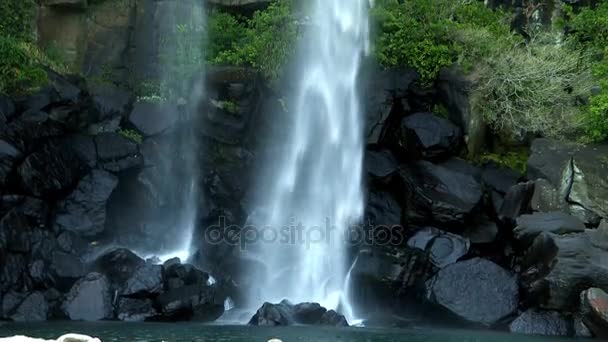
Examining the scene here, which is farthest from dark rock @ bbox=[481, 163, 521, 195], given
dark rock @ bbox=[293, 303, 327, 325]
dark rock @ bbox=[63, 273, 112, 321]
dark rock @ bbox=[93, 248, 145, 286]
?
dark rock @ bbox=[63, 273, 112, 321]

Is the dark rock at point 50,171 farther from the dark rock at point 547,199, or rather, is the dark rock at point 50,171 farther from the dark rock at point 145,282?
the dark rock at point 547,199

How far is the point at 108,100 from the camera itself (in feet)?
85.3

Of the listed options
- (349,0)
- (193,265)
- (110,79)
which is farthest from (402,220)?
(110,79)

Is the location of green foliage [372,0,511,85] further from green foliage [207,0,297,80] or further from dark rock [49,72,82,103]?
dark rock [49,72,82,103]

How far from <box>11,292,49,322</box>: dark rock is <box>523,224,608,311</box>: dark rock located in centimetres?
1216

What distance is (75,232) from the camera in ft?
75.3

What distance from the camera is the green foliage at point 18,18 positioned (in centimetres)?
2573

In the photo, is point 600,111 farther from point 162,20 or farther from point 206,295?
point 162,20

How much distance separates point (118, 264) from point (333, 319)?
19.9ft

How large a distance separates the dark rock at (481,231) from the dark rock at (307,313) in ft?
16.6

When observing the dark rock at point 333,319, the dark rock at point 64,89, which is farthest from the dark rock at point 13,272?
the dark rock at point 333,319

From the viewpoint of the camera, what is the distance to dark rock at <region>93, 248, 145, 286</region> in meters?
21.7

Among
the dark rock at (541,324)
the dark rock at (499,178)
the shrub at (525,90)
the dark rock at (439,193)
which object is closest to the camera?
the dark rock at (541,324)

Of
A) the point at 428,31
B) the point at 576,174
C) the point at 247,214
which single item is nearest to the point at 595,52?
the point at 428,31
